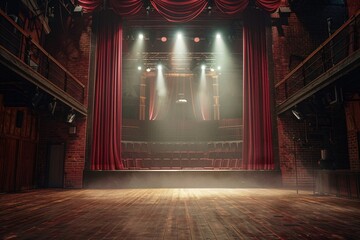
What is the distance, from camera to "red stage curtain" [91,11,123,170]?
9.18 metres

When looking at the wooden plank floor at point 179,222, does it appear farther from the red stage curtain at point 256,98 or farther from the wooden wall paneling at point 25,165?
the red stage curtain at point 256,98

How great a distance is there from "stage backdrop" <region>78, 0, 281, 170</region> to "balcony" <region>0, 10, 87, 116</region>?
2.63 feet

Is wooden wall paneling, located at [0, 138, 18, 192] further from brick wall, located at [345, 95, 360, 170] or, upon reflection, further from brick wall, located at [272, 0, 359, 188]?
brick wall, located at [345, 95, 360, 170]

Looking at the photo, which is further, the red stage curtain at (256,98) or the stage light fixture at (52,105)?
the red stage curtain at (256,98)

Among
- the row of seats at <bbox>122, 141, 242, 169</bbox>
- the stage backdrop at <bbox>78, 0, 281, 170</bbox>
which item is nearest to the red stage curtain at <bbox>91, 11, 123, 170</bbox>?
the stage backdrop at <bbox>78, 0, 281, 170</bbox>

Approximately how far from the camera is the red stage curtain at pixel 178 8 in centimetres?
897

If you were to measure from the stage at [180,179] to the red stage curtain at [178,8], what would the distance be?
4906 millimetres

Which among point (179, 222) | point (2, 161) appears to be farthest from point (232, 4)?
point (2, 161)

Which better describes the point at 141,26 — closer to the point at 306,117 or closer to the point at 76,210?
the point at 306,117

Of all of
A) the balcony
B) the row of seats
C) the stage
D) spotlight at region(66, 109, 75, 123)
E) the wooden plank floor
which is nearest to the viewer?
the wooden plank floor

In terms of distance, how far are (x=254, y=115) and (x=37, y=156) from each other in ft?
23.0

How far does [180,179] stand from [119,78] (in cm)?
397

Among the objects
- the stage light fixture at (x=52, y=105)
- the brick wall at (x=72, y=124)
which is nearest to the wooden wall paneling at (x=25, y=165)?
the brick wall at (x=72, y=124)

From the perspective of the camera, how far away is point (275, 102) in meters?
9.63
